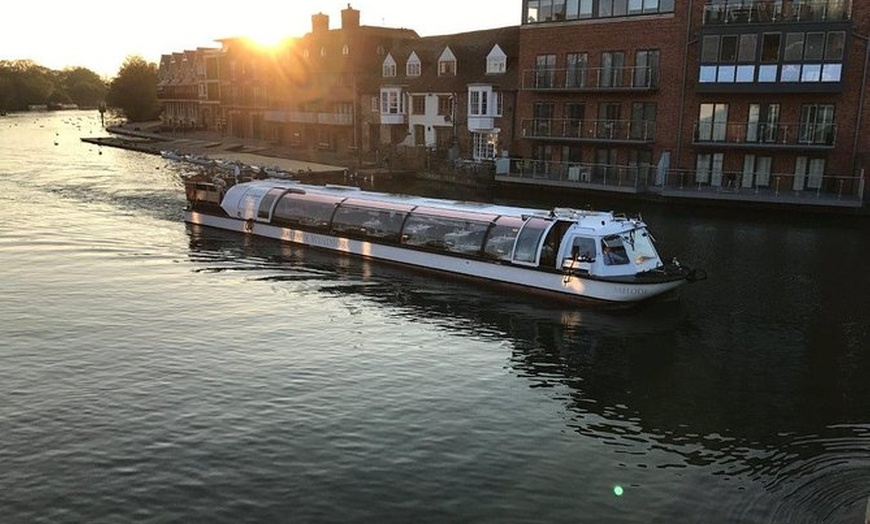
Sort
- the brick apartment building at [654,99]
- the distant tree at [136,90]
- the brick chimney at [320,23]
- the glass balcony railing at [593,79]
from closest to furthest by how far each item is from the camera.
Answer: the brick apartment building at [654,99], the glass balcony railing at [593,79], the brick chimney at [320,23], the distant tree at [136,90]

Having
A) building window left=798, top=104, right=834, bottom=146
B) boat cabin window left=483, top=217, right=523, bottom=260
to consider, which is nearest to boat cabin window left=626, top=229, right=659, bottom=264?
boat cabin window left=483, top=217, right=523, bottom=260

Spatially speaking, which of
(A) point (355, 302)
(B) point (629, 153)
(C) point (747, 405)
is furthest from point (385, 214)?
(B) point (629, 153)

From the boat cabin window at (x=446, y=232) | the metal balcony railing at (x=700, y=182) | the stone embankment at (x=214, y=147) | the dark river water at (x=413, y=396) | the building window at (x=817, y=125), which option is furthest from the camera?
the stone embankment at (x=214, y=147)

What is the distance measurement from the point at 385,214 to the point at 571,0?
30560 mm

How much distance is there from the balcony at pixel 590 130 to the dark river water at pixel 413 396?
2025 cm

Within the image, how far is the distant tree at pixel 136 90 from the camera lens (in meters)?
138

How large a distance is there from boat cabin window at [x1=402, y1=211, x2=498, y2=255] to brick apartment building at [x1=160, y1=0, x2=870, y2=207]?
22.0m

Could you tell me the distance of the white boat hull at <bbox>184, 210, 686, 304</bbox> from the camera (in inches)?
1034

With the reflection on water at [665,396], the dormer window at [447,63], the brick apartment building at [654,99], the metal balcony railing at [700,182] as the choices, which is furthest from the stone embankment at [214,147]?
the reflection on water at [665,396]

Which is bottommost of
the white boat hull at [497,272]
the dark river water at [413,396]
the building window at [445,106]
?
the dark river water at [413,396]

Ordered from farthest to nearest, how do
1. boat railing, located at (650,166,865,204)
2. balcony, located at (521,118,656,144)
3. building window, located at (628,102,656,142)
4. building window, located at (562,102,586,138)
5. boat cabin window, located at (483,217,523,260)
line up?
building window, located at (562,102,586,138)
balcony, located at (521,118,656,144)
building window, located at (628,102,656,142)
boat railing, located at (650,166,865,204)
boat cabin window, located at (483,217,523,260)

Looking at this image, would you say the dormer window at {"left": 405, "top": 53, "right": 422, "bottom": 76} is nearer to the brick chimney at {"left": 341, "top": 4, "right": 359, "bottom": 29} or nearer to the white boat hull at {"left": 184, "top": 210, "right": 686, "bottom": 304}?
the brick chimney at {"left": 341, "top": 4, "right": 359, "bottom": 29}

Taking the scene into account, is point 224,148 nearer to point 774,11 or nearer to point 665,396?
point 774,11

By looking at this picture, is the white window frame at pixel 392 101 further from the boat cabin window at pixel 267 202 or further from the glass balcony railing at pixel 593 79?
the boat cabin window at pixel 267 202
